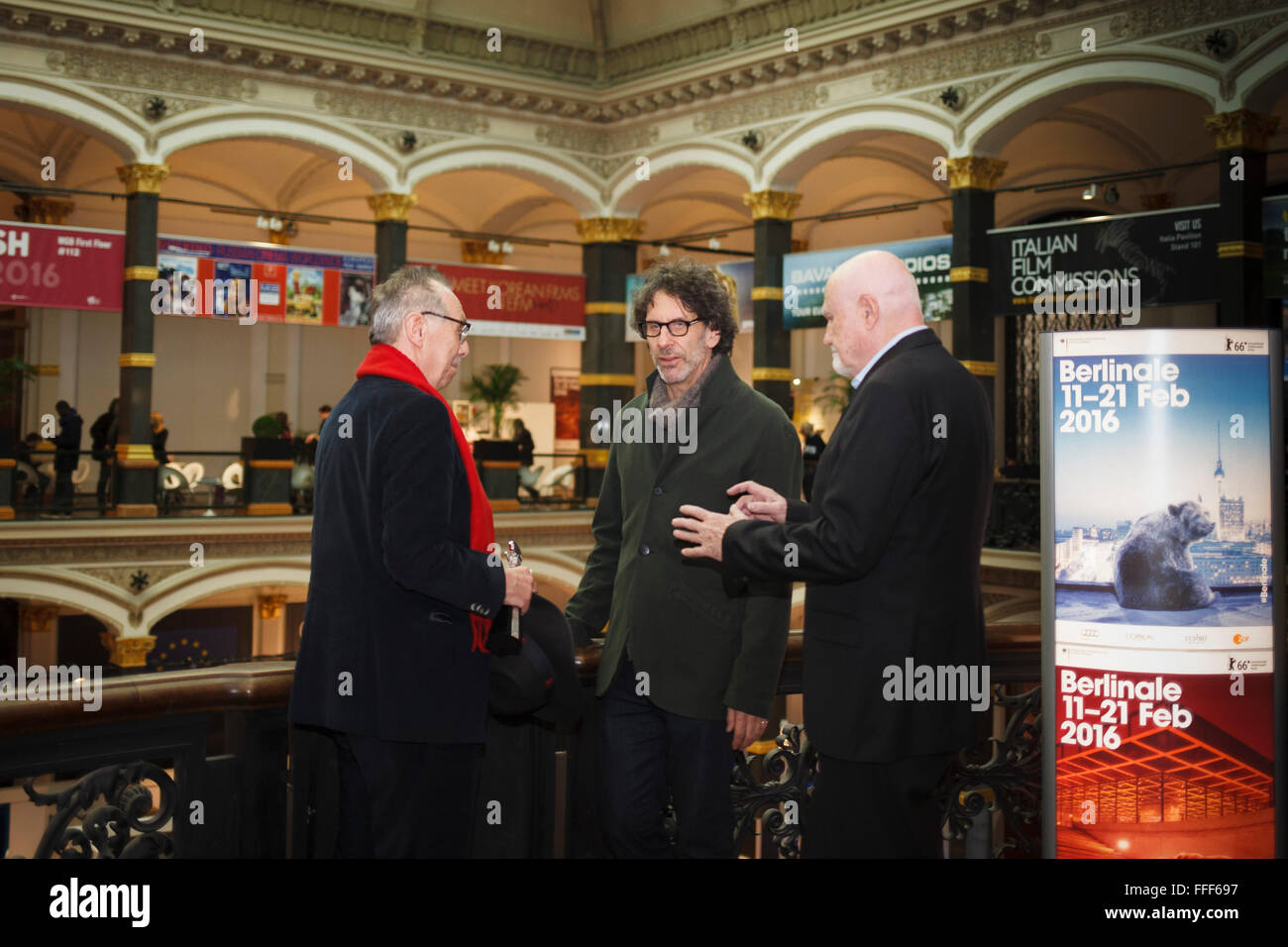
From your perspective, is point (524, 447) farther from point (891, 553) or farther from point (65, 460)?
point (891, 553)

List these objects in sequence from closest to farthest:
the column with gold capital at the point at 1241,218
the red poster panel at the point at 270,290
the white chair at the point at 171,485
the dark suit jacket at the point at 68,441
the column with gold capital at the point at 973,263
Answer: the column with gold capital at the point at 1241,218, the column with gold capital at the point at 973,263, the dark suit jacket at the point at 68,441, the white chair at the point at 171,485, the red poster panel at the point at 270,290

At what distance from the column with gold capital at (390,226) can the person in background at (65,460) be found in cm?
425

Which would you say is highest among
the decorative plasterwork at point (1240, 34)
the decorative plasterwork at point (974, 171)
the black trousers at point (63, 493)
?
the decorative plasterwork at point (1240, 34)

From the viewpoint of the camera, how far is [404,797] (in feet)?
8.87

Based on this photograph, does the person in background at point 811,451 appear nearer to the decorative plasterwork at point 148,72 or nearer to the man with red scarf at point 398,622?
the decorative plasterwork at point 148,72

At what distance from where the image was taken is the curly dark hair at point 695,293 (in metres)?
3.10

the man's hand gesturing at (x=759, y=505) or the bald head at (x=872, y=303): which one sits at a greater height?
the bald head at (x=872, y=303)

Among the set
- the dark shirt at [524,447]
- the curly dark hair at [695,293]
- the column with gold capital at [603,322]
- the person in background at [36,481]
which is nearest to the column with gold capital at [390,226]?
the column with gold capital at [603,322]

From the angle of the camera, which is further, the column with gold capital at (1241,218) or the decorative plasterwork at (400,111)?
the decorative plasterwork at (400,111)

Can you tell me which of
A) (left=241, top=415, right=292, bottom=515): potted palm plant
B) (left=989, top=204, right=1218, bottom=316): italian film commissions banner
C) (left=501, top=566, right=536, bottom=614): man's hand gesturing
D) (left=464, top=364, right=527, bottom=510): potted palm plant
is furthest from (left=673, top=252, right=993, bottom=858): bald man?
(left=464, top=364, right=527, bottom=510): potted palm plant

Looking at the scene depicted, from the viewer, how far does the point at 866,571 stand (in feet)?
8.35

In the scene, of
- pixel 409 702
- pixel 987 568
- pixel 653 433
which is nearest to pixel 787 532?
pixel 653 433
